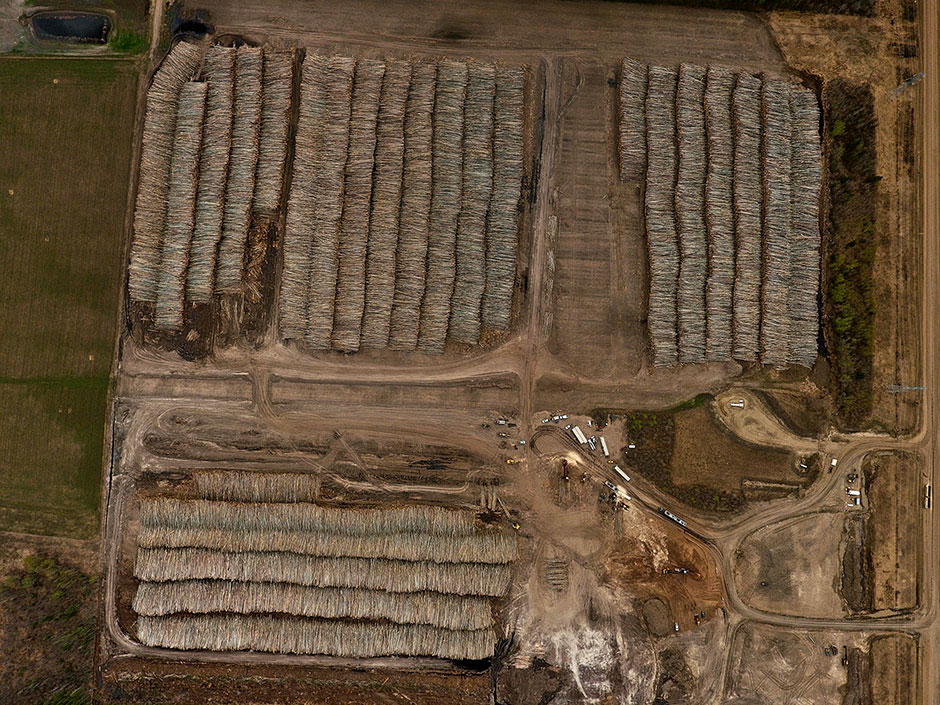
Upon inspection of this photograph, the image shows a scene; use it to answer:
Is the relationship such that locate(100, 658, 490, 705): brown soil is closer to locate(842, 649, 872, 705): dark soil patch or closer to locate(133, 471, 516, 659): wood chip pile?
locate(133, 471, 516, 659): wood chip pile

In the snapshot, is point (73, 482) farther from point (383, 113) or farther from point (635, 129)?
point (635, 129)

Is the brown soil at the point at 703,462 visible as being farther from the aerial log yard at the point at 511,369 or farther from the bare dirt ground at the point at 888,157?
the bare dirt ground at the point at 888,157

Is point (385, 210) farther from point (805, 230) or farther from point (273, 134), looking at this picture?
point (805, 230)

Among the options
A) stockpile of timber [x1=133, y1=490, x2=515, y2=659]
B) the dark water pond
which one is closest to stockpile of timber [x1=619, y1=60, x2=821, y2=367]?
stockpile of timber [x1=133, y1=490, x2=515, y2=659]

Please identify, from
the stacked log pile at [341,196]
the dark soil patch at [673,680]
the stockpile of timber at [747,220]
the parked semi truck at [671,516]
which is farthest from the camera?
the stockpile of timber at [747,220]


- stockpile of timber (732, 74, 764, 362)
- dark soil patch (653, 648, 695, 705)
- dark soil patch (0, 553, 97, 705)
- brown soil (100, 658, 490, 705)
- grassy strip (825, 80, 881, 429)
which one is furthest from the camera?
grassy strip (825, 80, 881, 429)

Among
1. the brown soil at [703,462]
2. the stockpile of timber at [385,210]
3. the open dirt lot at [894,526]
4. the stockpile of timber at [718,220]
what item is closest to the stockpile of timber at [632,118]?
the stockpile of timber at [718,220]

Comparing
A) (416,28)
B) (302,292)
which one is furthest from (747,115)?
(302,292)
